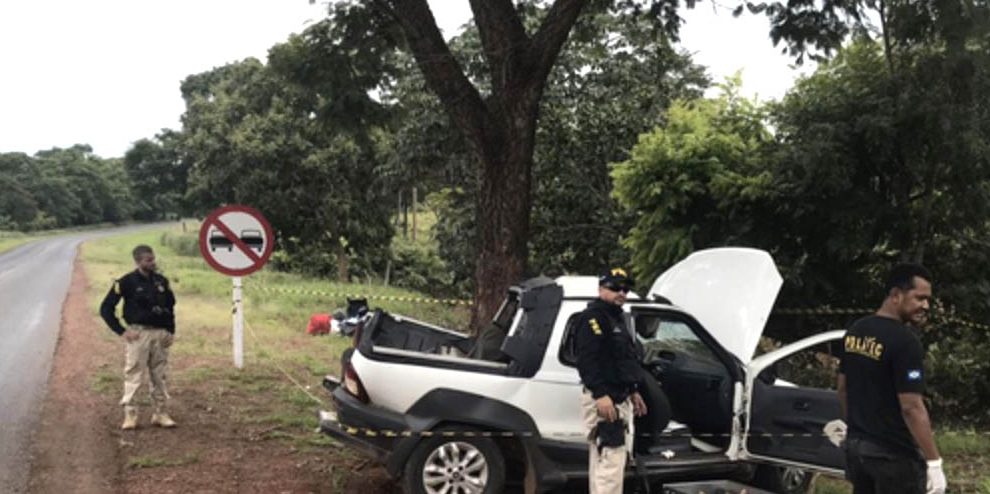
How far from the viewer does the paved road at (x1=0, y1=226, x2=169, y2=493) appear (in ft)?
22.0

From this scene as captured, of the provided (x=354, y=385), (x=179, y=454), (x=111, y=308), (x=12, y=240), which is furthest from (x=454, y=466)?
(x=12, y=240)

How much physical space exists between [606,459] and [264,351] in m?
7.59

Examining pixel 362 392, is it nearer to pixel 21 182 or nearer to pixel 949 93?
pixel 949 93

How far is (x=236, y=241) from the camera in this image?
9430mm

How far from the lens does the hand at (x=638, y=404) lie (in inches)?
205

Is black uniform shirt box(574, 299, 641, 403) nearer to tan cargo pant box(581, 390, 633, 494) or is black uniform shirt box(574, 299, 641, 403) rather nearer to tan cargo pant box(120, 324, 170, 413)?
tan cargo pant box(581, 390, 633, 494)

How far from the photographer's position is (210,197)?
29016 millimetres

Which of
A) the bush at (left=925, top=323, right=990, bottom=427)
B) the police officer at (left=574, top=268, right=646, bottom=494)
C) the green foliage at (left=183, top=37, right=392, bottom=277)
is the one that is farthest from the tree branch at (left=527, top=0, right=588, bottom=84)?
the green foliage at (left=183, top=37, right=392, bottom=277)

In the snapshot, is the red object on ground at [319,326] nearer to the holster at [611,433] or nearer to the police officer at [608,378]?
the police officer at [608,378]

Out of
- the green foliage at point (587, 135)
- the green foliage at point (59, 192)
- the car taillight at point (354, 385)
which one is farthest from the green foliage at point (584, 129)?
the green foliage at point (59, 192)

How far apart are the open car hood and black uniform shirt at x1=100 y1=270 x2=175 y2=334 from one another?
462cm

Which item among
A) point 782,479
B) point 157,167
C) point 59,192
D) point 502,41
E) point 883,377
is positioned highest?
point 157,167

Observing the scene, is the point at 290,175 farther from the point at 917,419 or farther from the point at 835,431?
the point at 917,419

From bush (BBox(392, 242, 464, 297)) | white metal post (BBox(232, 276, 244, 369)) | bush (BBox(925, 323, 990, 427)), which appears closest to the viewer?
bush (BBox(925, 323, 990, 427))
